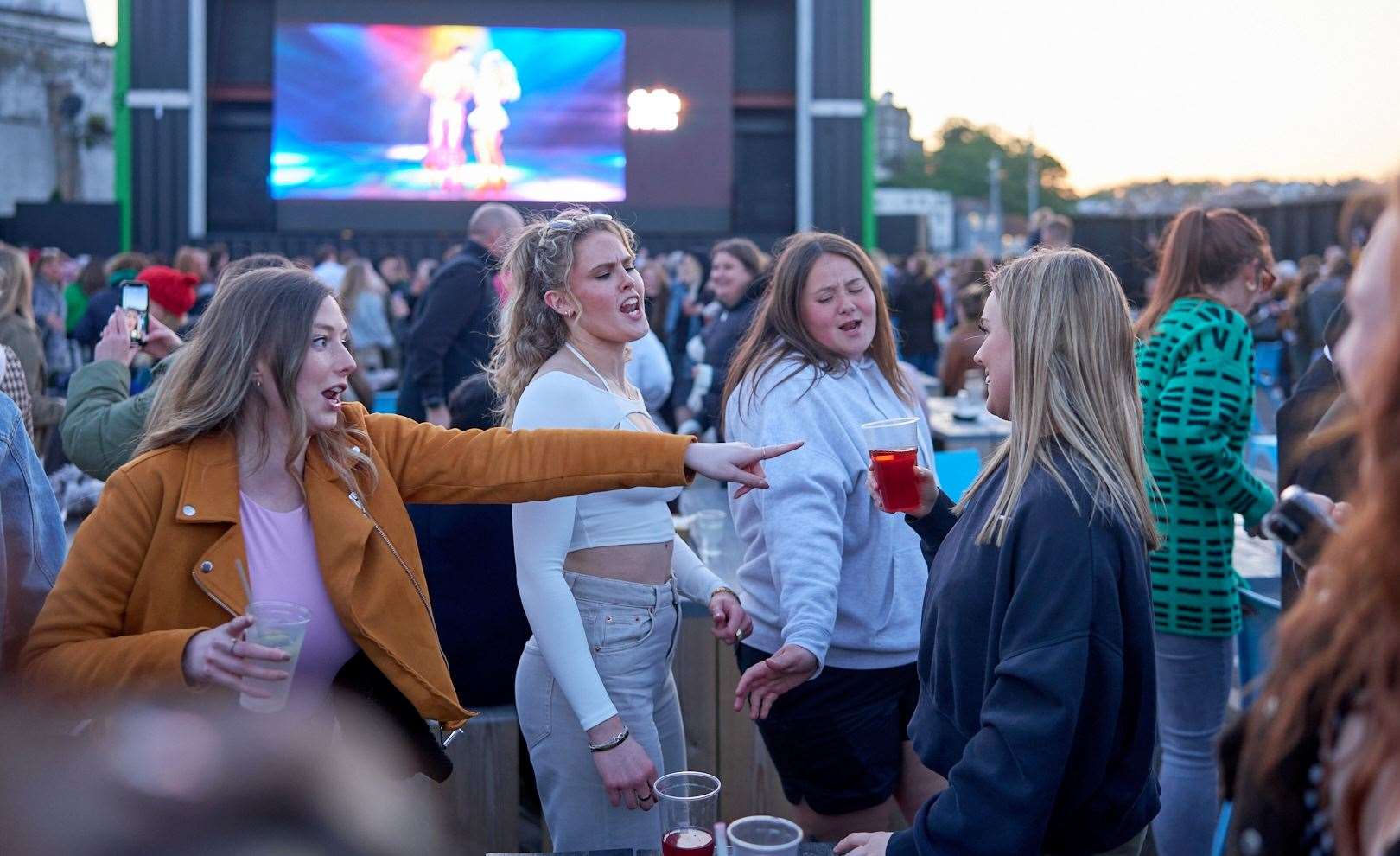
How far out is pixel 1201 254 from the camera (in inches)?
121

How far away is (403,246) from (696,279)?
7.44 m

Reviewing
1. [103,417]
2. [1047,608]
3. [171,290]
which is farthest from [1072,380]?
[171,290]

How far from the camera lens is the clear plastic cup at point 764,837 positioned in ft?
4.80

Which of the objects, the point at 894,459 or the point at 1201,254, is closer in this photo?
the point at 894,459

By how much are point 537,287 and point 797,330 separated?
56 centimetres

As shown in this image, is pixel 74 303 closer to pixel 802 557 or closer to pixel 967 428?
pixel 967 428

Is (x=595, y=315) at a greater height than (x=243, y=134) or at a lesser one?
lesser

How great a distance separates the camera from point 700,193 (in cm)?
1581

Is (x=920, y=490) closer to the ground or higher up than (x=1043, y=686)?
higher up

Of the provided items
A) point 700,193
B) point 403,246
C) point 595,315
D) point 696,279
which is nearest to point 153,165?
point 403,246

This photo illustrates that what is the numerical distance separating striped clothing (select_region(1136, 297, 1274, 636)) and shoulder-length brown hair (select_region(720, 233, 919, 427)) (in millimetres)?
728

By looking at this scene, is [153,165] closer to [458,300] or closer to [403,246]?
[403,246]

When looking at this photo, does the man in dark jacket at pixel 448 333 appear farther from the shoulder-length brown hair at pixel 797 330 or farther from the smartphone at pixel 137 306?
the shoulder-length brown hair at pixel 797 330

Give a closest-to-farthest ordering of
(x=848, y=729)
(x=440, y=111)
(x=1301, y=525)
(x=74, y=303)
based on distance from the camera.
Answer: (x=1301, y=525) < (x=848, y=729) < (x=74, y=303) < (x=440, y=111)
